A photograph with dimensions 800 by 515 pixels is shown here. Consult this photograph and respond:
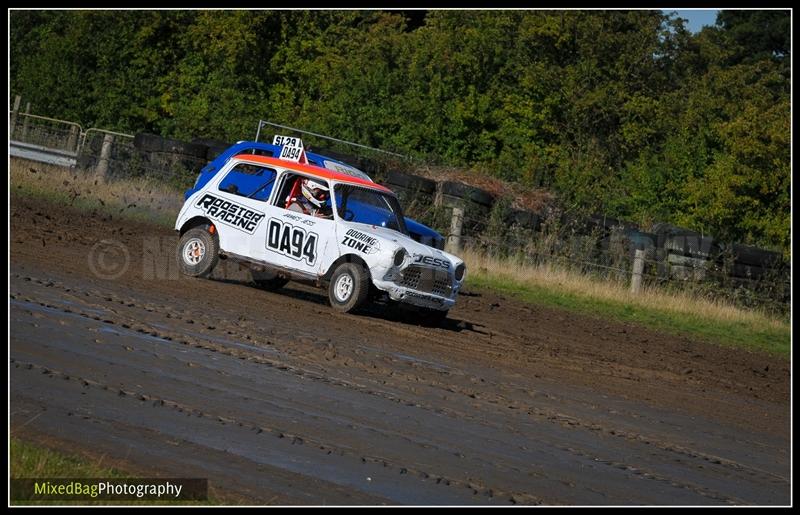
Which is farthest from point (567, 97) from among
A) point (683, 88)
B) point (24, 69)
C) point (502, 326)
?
point (502, 326)

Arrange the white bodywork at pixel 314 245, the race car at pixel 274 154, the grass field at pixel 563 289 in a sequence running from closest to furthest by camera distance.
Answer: the white bodywork at pixel 314 245
the race car at pixel 274 154
the grass field at pixel 563 289

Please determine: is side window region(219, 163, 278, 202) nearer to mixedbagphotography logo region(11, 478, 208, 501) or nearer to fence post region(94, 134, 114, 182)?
mixedbagphotography logo region(11, 478, 208, 501)

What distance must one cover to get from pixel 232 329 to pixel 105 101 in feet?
106

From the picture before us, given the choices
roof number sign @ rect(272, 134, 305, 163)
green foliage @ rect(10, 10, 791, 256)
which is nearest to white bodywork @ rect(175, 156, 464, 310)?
roof number sign @ rect(272, 134, 305, 163)

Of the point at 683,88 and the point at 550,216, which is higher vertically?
the point at 683,88

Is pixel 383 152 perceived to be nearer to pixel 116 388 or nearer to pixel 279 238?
pixel 279 238

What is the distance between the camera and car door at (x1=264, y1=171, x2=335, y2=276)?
15.0 metres

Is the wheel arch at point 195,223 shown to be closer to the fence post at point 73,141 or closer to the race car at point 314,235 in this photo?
the race car at point 314,235

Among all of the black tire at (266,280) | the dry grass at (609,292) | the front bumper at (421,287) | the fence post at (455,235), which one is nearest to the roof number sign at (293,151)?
the black tire at (266,280)

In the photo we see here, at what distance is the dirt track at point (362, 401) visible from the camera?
289 inches

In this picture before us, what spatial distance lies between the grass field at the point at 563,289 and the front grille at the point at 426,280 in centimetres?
599

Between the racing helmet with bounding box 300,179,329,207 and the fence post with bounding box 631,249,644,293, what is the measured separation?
939 centimetres

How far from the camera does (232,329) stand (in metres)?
12.1

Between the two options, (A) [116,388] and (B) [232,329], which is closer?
(A) [116,388]
